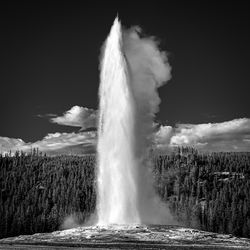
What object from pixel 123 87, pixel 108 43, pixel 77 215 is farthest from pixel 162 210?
pixel 77 215

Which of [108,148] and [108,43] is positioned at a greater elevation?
[108,43]

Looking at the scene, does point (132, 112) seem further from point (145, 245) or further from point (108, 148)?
point (145, 245)

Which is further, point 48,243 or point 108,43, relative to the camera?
point 108,43

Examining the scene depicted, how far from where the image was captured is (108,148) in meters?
70.3

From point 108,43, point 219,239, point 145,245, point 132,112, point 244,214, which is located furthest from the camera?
point 244,214

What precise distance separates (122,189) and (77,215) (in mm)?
83452

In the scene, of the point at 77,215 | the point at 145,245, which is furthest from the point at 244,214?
the point at 145,245

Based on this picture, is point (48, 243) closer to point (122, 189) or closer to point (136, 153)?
point (122, 189)

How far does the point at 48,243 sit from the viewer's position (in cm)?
5203

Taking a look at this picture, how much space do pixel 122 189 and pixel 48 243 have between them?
17554 mm

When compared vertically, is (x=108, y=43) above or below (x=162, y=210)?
above

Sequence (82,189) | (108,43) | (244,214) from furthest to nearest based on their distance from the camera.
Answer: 1. (82,189)
2. (244,214)
3. (108,43)

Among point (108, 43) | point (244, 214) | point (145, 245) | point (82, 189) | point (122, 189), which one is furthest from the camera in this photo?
point (82, 189)

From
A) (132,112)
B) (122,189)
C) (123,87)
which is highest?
(123,87)
